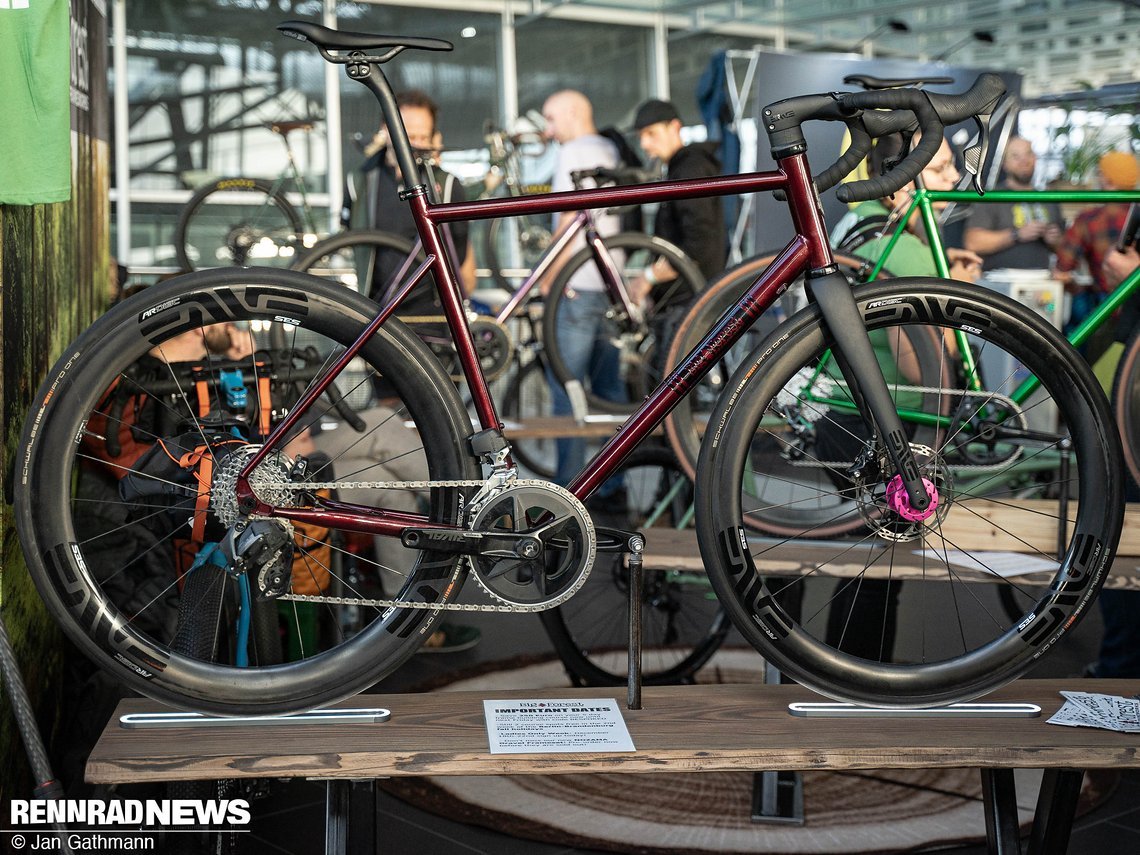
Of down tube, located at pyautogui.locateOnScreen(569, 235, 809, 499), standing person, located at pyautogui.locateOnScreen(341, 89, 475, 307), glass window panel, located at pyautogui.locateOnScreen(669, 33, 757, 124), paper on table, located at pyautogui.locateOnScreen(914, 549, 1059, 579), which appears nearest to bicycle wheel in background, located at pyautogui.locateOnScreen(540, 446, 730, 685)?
paper on table, located at pyautogui.locateOnScreen(914, 549, 1059, 579)

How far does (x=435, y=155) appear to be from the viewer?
4.71 metres

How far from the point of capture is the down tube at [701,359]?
73.5 inches

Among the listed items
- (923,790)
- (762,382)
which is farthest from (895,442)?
(923,790)

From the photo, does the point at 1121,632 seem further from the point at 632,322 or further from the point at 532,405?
the point at 532,405

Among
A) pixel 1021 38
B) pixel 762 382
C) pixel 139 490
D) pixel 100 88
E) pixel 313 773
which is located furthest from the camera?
pixel 1021 38

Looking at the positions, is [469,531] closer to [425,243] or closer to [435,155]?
[425,243]

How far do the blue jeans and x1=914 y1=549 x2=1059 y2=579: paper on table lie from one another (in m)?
2.54

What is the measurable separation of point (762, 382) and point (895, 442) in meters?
0.25

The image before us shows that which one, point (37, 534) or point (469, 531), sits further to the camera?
point (469, 531)

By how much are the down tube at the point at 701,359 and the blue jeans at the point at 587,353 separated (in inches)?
120

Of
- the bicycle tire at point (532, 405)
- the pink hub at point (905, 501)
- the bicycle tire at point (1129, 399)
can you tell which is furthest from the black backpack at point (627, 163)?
the pink hub at point (905, 501)

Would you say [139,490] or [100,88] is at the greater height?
[100,88]

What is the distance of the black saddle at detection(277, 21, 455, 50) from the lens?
174 centimetres

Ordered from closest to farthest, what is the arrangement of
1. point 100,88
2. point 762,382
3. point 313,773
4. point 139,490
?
point 313,773, point 762,382, point 139,490, point 100,88
